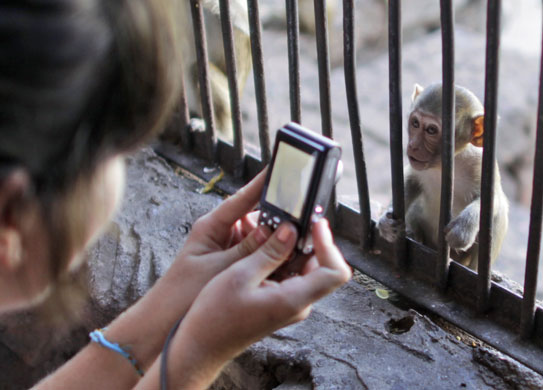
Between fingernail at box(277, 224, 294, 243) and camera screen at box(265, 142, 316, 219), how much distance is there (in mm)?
49

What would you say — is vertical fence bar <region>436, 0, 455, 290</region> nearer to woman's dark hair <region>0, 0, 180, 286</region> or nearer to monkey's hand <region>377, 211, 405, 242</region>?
monkey's hand <region>377, 211, 405, 242</region>

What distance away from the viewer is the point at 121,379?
141 cm

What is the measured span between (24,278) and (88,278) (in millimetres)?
1145

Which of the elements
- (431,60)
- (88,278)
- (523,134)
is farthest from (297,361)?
(431,60)

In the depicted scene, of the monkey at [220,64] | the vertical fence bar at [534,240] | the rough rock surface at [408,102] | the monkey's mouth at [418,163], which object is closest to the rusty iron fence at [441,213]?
the vertical fence bar at [534,240]

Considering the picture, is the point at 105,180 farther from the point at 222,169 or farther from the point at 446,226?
the point at 222,169

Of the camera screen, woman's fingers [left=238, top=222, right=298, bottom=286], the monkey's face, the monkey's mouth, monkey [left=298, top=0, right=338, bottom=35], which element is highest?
the camera screen

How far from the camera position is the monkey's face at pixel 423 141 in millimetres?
2363

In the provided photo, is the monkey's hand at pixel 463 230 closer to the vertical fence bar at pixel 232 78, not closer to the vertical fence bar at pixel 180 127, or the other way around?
the vertical fence bar at pixel 232 78

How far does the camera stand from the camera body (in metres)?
1.16

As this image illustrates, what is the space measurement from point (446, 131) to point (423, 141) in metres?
0.68

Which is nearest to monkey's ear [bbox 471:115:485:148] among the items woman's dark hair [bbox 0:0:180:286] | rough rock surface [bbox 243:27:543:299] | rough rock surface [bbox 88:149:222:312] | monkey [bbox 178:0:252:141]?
rough rock surface [bbox 88:149:222:312]

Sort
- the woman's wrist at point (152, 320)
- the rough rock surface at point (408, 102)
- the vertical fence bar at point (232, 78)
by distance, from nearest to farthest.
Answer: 1. the woman's wrist at point (152, 320)
2. the vertical fence bar at point (232, 78)
3. the rough rock surface at point (408, 102)

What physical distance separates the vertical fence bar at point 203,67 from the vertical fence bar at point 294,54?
51 cm
